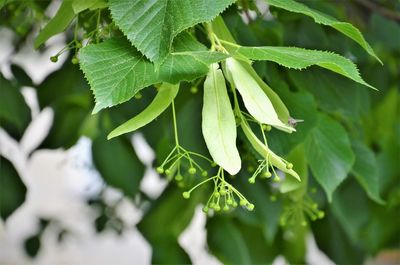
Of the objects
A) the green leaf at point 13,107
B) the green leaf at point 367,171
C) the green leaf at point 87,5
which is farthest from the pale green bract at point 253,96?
the green leaf at point 13,107

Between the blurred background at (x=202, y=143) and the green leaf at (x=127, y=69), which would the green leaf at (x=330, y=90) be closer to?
the blurred background at (x=202, y=143)

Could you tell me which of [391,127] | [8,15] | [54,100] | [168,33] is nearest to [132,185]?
[54,100]

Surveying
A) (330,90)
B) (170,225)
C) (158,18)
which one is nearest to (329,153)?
(330,90)

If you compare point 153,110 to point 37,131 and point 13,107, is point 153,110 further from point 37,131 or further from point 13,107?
point 37,131

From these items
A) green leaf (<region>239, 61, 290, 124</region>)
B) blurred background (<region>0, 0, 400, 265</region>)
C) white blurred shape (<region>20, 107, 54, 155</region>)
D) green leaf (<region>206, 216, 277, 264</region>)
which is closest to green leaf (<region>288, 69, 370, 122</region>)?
blurred background (<region>0, 0, 400, 265</region>)

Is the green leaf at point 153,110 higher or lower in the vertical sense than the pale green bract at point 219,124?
higher

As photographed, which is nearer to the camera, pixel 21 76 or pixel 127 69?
pixel 127 69

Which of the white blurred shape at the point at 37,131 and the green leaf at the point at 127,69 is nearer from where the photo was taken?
the green leaf at the point at 127,69
